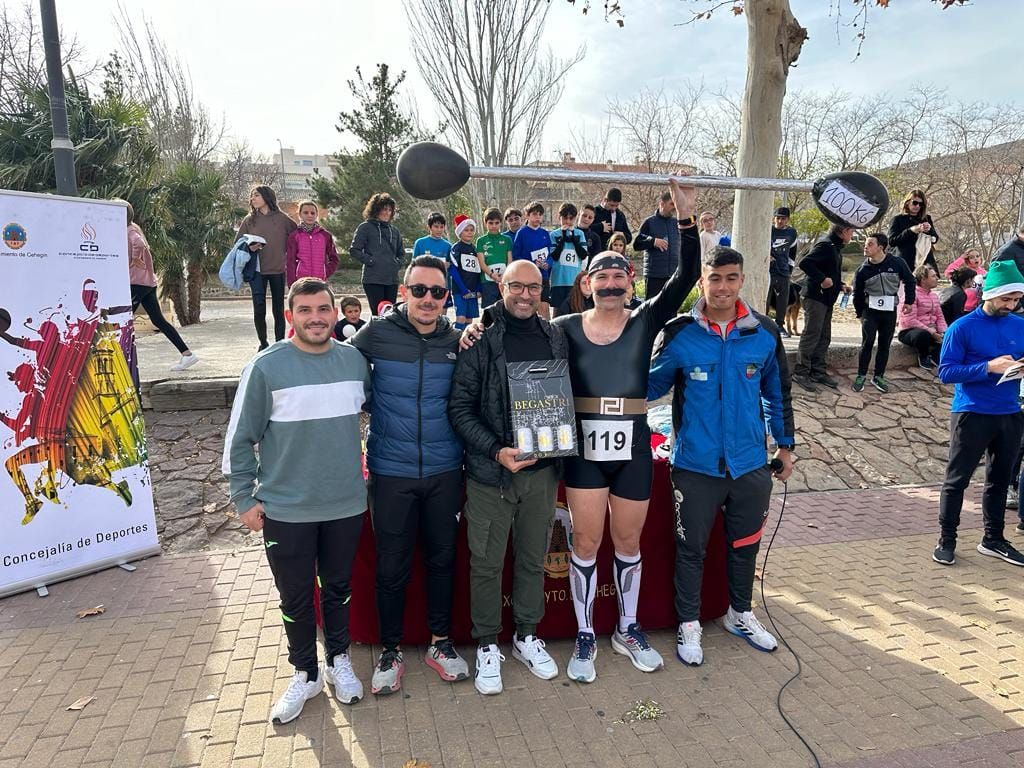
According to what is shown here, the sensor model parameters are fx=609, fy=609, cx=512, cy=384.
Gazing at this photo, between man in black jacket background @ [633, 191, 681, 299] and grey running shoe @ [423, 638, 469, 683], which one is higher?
man in black jacket background @ [633, 191, 681, 299]

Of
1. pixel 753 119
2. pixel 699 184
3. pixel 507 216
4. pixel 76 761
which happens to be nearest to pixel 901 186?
pixel 753 119

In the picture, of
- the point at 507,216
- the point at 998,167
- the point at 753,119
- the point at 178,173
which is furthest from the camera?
the point at 998,167

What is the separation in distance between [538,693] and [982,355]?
401cm

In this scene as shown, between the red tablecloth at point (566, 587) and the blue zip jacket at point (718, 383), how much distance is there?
0.35 metres

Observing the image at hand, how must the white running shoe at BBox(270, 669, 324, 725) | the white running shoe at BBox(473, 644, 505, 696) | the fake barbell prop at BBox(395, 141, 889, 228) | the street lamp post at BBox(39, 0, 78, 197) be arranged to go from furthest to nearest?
the street lamp post at BBox(39, 0, 78, 197) → the white running shoe at BBox(473, 644, 505, 696) → the white running shoe at BBox(270, 669, 324, 725) → the fake barbell prop at BBox(395, 141, 889, 228)

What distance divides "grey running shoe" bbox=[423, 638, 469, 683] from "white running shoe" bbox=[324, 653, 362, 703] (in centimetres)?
42

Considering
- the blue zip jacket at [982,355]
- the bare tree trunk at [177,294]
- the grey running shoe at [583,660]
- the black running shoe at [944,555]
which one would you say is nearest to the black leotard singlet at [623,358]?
the grey running shoe at [583,660]

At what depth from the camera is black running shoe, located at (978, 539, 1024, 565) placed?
4.74 metres

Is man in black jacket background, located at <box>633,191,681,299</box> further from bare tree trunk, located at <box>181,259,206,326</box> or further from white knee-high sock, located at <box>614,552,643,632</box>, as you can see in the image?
bare tree trunk, located at <box>181,259,206,326</box>

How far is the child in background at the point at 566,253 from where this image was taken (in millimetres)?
8625

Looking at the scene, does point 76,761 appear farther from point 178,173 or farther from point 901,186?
point 901,186

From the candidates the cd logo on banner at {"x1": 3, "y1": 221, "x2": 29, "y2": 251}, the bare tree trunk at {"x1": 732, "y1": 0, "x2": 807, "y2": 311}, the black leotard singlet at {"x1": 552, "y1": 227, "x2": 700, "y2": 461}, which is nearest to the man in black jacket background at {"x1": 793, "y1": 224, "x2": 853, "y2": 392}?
the bare tree trunk at {"x1": 732, "y1": 0, "x2": 807, "y2": 311}

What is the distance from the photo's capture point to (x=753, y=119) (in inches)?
320

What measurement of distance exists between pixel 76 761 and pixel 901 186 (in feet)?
77.1
